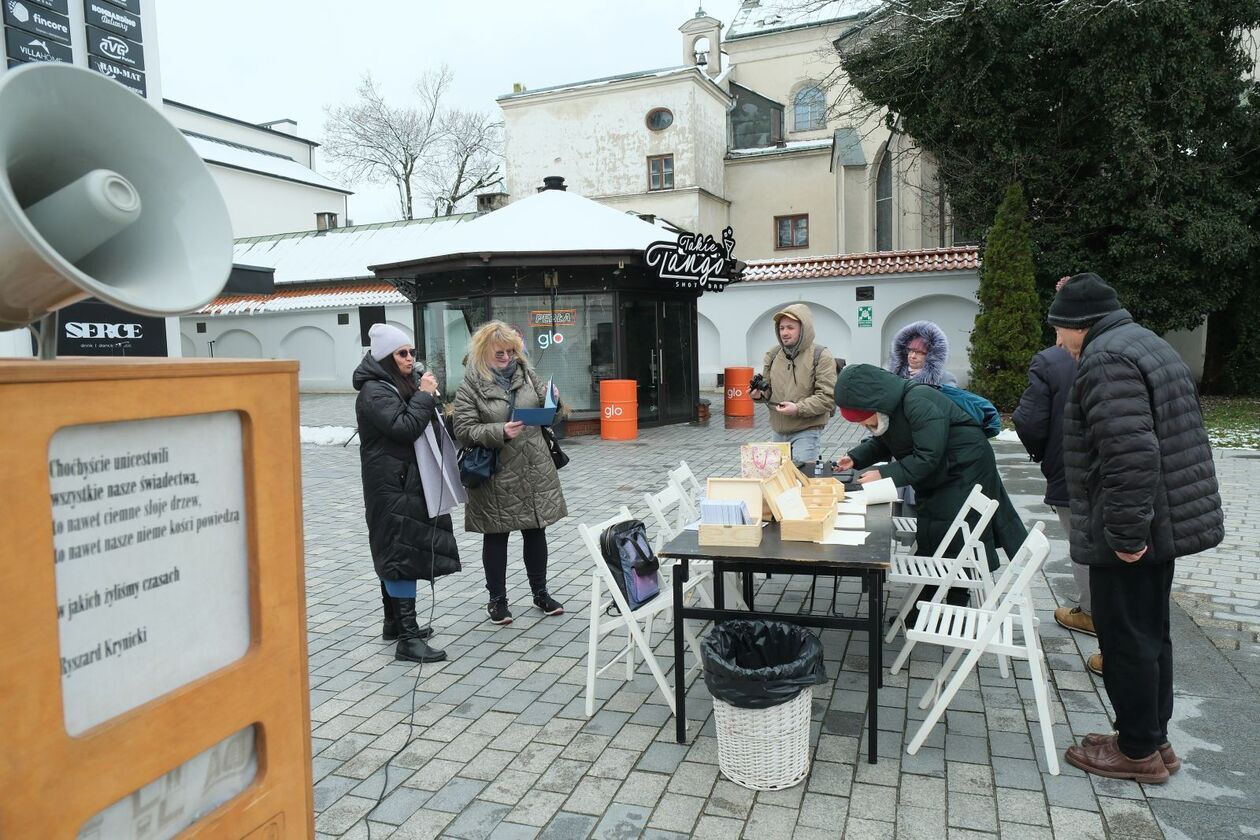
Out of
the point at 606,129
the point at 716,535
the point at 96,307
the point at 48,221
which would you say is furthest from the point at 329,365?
the point at 48,221

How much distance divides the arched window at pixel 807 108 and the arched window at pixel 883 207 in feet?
17.9

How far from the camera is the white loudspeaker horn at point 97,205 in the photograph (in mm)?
1358

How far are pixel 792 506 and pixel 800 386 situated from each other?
3067 mm

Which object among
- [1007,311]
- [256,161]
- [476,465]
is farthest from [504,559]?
[256,161]

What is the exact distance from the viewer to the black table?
3574 mm

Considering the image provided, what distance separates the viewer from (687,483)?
589 cm

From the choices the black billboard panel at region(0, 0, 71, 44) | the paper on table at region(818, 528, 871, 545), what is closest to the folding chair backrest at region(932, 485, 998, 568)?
the paper on table at region(818, 528, 871, 545)

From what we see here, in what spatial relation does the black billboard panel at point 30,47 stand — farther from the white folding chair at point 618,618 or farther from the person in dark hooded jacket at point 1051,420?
the person in dark hooded jacket at point 1051,420

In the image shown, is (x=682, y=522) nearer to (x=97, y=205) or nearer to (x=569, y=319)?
(x=97, y=205)

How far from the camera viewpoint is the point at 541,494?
5.27 meters

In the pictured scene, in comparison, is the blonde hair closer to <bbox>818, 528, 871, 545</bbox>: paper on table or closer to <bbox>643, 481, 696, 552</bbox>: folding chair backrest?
<bbox>643, 481, 696, 552</bbox>: folding chair backrest

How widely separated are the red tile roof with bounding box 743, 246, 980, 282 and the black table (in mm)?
18951

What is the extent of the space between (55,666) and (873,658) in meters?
2.96

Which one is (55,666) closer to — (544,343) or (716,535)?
(716,535)
